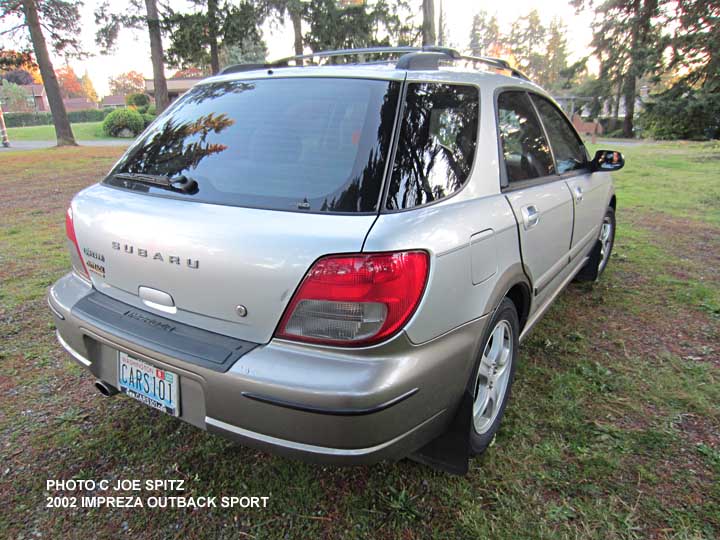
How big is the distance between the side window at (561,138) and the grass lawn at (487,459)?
Answer: 116 centimetres

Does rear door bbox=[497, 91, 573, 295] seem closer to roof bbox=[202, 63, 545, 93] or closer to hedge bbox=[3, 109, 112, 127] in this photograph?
roof bbox=[202, 63, 545, 93]

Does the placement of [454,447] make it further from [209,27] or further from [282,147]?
[209,27]

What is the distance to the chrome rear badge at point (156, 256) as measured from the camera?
1.71 meters

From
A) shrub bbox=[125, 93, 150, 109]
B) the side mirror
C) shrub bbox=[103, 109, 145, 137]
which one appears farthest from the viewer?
shrub bbox=[125, 93, 150, 109]

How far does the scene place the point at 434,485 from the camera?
2107 millimetres

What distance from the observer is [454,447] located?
6.49 ft

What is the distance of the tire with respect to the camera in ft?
14.0

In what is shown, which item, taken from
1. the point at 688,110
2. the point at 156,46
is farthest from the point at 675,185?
the point at 156,46

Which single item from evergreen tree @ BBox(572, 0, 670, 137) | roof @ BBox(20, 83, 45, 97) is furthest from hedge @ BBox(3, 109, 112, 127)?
evergreen tree @ BBox(572, 0, 670, 137)

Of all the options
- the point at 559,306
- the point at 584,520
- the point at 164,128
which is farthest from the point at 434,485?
the point at 559,306

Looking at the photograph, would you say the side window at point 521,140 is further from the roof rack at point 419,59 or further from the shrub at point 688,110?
the shrub at point 688,110

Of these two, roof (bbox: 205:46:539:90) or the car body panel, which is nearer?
the car body panel

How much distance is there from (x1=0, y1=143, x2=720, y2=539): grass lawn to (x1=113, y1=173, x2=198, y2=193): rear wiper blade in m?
1.21

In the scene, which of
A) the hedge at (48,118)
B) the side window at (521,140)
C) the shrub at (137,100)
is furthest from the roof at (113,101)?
the side window at (521,140)
